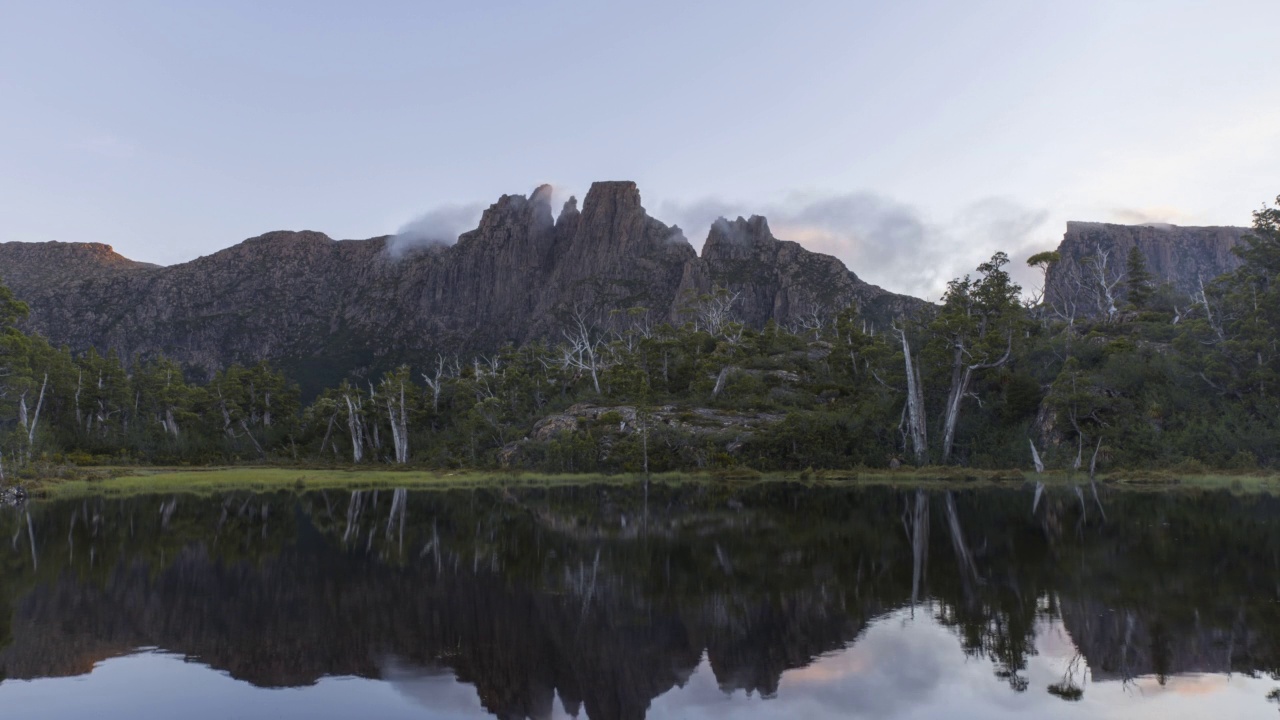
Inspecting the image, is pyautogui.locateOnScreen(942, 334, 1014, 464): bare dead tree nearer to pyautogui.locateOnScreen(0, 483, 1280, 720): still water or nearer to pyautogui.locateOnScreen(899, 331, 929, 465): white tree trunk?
pyautogui.locateOnScreen(899, 331, 929, 465): white tree trunk

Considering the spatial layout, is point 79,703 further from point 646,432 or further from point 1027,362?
point 1027,362

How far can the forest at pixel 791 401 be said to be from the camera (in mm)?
47469

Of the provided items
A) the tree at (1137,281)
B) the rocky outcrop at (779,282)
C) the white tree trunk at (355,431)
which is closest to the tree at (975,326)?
the tree at (1137,281)

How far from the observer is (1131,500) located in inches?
1203

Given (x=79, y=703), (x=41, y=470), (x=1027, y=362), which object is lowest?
(x=41, y=470)

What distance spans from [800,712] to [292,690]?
674cm

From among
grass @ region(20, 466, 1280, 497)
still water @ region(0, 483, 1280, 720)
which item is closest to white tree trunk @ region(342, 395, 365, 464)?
grass @ region(20, 466, 1280, 497)

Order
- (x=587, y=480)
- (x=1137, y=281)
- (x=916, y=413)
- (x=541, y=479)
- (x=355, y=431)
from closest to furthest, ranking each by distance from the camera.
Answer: (x=587, y=480) < (x=541, y=479) < (x=916, y=413) < (x=355, y=431) < (x=1137, y=281)

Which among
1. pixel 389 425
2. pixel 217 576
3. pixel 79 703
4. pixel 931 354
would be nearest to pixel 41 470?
pixel 389 425

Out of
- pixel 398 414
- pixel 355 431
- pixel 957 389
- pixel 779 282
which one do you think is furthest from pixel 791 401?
pixel 779 282

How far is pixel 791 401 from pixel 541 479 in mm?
25790

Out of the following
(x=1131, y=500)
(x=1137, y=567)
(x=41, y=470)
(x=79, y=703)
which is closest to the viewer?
(x=79, y=703)

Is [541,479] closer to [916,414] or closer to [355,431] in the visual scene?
[916,414]

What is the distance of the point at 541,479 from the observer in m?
52.7
